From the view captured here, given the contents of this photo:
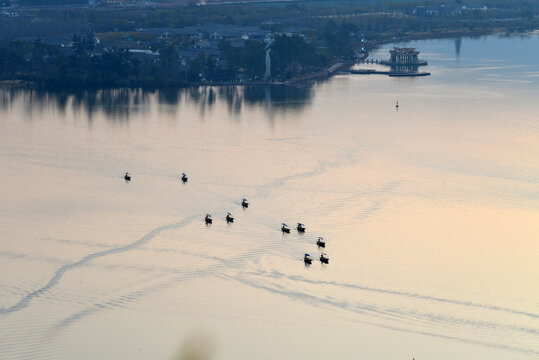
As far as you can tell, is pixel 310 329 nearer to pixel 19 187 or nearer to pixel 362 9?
pixel 19 187

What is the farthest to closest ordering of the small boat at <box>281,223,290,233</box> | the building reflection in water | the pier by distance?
the pier
the building reflection in water
the small boat at <box>281,223,290,233</box>

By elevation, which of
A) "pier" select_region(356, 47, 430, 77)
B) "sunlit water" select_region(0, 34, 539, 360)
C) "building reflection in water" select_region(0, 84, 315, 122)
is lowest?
"sunlit water" select_region(0, 34, 539, 360)

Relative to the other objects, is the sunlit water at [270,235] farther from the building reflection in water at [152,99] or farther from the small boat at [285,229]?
the building reflection in water at [152,99]

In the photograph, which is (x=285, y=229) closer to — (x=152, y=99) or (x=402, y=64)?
(x=152, y=99)

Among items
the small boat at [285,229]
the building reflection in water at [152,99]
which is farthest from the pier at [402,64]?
the small boat at [285,229]

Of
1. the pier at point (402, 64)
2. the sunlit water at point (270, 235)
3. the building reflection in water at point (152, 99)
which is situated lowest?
the sunlit water at point (270, 235)

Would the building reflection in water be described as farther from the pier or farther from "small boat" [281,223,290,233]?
"small boat" [281,223,290,233]

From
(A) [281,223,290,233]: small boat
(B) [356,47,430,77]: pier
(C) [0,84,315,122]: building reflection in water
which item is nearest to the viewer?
(A) [281,223,290,233]: small boat

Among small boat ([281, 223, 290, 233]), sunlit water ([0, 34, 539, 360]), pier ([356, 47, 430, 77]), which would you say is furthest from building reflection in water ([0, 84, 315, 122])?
small boat ([281, 223, 290, 233])

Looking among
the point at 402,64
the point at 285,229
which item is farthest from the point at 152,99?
the point at 285,229
